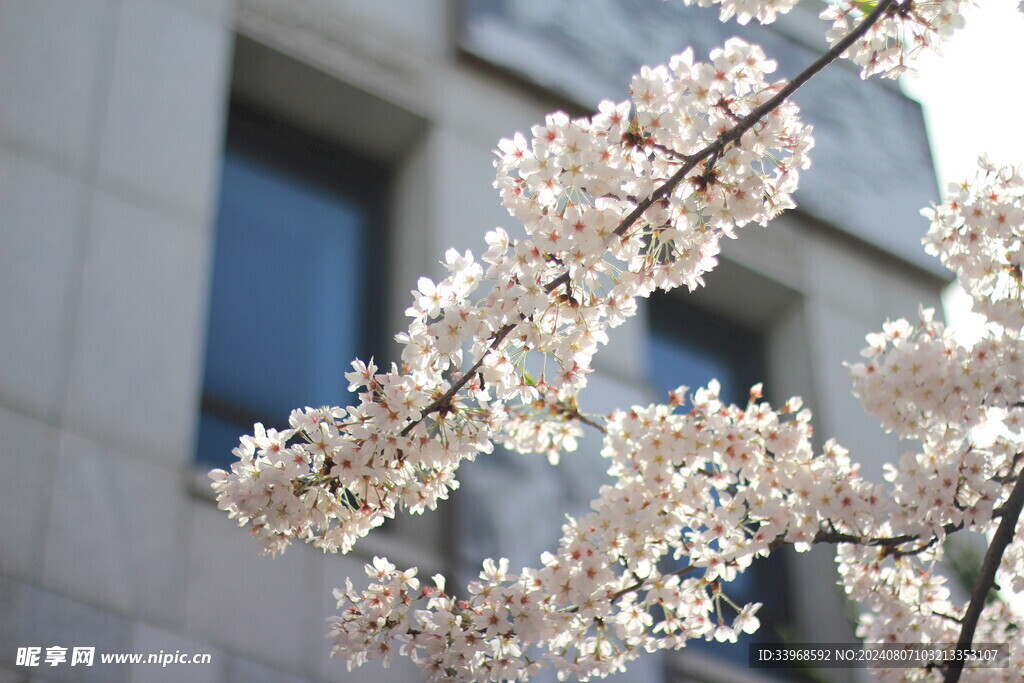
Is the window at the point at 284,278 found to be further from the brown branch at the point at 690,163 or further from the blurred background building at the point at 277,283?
the brown branch at the point at 690,163

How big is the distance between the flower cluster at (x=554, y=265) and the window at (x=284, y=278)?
8.88ft

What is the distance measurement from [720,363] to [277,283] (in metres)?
3.35

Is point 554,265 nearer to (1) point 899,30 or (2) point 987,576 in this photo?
(1) point 899,30

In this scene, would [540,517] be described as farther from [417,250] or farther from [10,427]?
[10,427]

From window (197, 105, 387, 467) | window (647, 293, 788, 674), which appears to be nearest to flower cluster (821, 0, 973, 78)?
window (197, 105, 387, 467)

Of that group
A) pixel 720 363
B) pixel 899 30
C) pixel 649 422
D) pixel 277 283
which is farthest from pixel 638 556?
pixel 720 363

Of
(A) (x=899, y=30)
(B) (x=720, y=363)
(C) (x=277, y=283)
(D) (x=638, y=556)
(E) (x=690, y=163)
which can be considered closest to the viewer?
A: (E) (x=690, y=163)

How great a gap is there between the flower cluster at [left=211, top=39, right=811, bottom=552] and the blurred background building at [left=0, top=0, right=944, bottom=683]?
196cm

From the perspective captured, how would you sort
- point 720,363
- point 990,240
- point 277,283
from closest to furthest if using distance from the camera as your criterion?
point 990,240 → point 277,283 → point 720,363

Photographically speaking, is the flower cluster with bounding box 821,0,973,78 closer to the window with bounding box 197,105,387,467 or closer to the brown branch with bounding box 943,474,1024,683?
the brown branch with bounding box 943,474,1024,683

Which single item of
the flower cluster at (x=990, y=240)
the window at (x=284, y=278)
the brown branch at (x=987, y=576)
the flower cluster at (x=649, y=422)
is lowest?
the brown branch at (x=987, y=576)

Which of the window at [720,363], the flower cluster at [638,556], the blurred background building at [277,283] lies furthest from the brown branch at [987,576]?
the window at [720,363]

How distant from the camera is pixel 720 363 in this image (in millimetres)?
8672

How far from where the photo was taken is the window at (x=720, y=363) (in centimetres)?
785
